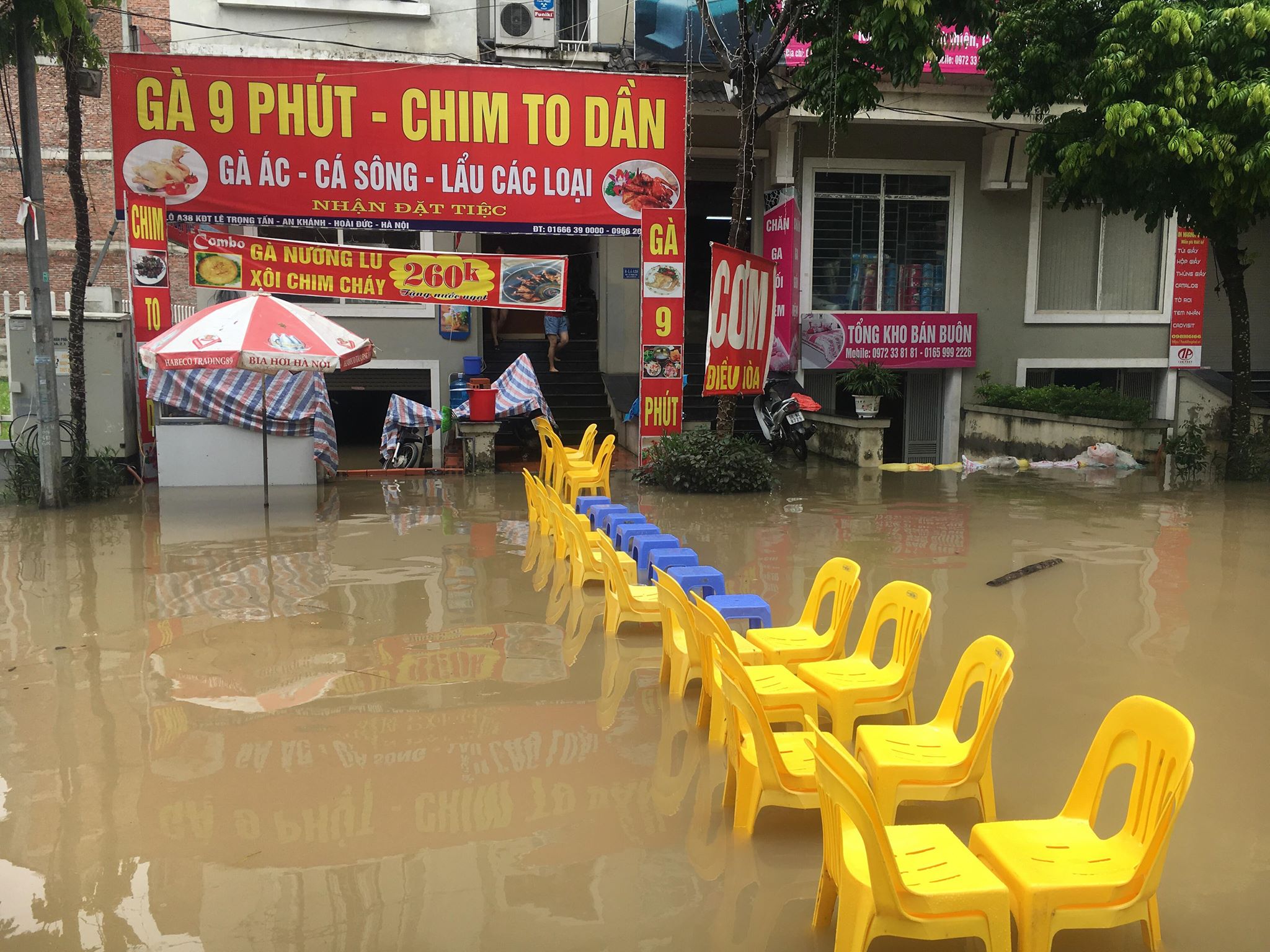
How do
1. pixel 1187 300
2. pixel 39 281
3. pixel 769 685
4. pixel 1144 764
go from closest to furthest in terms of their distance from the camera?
1. pixel 1144 764
2. pixel 769 685
3. pixel 39 281
4. pixel 1187 300

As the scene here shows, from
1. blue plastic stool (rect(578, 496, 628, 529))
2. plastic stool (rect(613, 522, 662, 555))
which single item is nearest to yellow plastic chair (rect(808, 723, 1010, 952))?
plastic stool (rect(613, 522, 662, 555))

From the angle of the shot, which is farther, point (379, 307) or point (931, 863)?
point (379, 307)

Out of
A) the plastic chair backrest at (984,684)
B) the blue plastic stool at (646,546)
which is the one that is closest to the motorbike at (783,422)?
the blue plastic stool at (646,546)

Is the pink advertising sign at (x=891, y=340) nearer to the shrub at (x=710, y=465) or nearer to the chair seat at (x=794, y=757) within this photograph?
the shrub at (x=710, y=465)

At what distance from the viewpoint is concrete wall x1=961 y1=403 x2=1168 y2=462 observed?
49.4ft

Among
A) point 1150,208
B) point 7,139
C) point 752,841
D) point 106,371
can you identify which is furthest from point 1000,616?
point 7,139

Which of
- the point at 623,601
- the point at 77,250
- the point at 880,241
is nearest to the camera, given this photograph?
the point at 623,601

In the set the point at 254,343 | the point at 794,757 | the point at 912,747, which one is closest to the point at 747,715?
the point at 794,757

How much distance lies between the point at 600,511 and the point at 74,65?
26.1 feet

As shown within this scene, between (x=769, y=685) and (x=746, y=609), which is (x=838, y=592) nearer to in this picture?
(x=746, y=609)

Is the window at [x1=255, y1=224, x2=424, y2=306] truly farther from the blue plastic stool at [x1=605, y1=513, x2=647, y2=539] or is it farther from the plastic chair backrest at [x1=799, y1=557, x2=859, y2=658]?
the plastic chair backrest at [x1=799, y1=557, x2=859, y2=658]

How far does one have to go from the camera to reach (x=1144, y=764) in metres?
3.50

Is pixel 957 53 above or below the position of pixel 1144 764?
above

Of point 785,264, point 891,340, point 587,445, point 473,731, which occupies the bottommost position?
point 473,731
